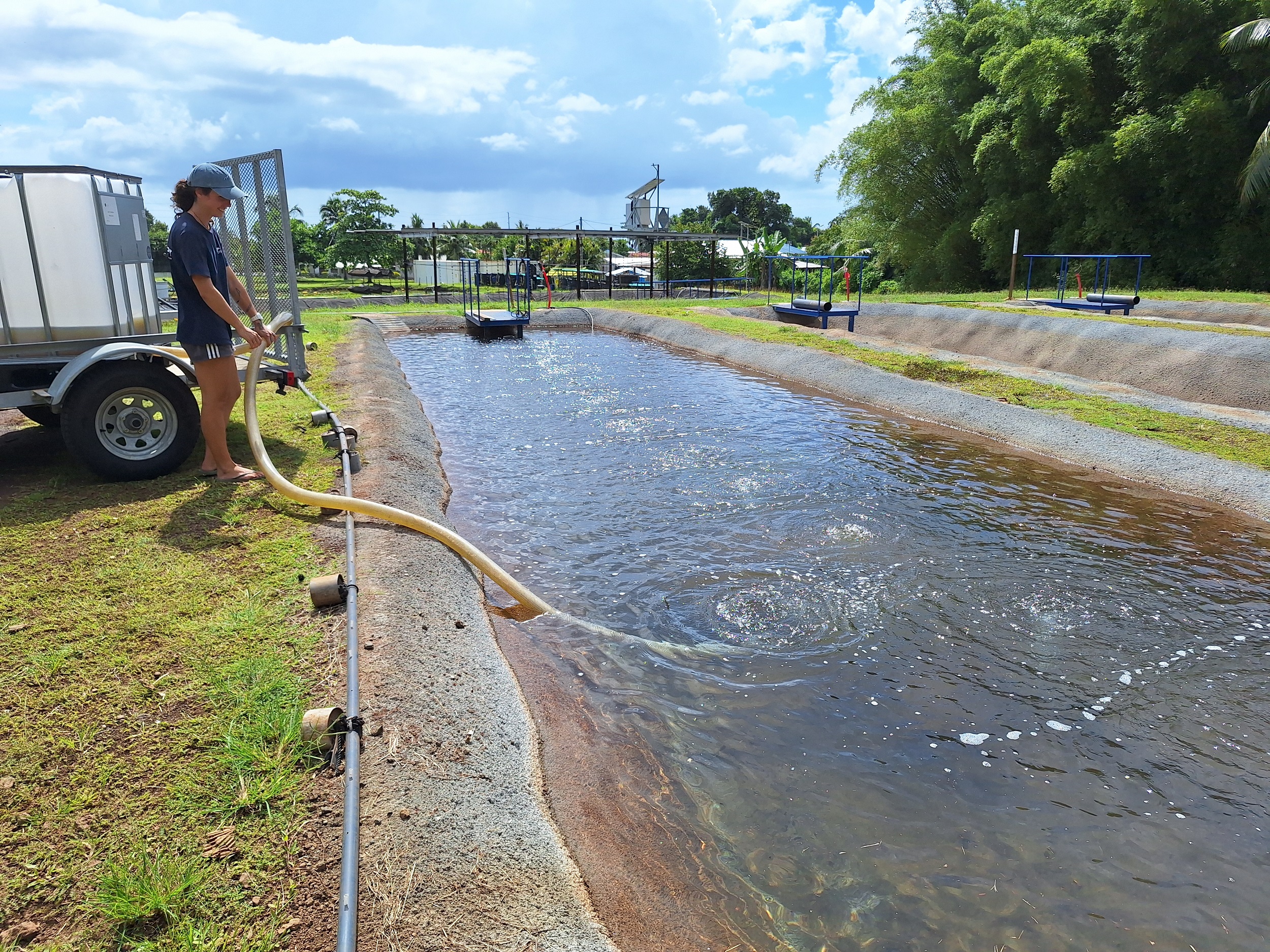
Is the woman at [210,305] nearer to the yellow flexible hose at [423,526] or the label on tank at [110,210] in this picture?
the yellow flexible hose at [423,526]

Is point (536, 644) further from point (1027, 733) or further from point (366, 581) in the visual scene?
point (1027, 733)

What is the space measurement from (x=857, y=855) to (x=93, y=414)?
587 centimetres

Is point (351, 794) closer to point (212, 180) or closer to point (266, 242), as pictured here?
point (212, 180)

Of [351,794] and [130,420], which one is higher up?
[130,420]

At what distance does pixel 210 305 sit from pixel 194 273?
24cm

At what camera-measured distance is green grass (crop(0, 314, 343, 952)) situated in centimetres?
248

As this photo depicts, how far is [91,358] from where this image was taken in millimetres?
5785

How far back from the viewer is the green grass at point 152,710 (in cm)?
248

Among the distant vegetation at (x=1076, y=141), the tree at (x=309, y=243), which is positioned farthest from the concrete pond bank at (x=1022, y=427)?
the tree at (x=309, y=243)

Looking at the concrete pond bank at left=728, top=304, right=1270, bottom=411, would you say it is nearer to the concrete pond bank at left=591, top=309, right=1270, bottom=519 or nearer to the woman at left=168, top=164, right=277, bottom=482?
the concrete pond bank at left=591, top=309, right=1270, bottom=519

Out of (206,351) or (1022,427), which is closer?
(206,351)

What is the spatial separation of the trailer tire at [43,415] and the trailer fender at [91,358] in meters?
1.44

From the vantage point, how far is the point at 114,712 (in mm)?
3359

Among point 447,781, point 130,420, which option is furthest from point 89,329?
point 447,781
